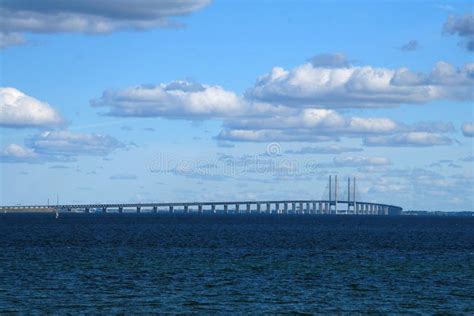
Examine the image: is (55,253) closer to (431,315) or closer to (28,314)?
(28,314)

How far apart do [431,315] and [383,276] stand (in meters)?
19.0

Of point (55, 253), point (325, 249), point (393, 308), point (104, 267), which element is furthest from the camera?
point (325, 249)

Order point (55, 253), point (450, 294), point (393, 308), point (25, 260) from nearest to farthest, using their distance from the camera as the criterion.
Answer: point (393, 308), point (450, 294), point (25, 260), point (55, 253)

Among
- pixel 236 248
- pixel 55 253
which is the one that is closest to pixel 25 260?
pixel 55 253

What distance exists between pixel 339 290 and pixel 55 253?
4075 centimetres

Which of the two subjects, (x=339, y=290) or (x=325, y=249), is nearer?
(x=339, y=290)

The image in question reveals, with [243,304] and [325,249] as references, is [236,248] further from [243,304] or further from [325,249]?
[243,304]

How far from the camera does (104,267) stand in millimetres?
70562

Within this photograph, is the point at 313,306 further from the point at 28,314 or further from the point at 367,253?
the point at 367,253

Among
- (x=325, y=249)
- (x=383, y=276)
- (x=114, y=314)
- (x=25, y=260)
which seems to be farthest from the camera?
(x=325, y=249)

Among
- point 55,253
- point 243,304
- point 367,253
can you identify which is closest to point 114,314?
point 243,304

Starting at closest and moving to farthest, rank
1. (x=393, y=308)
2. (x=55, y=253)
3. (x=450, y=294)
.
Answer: (x=393, y=308), (x=450, y=294), (x=55, y=253)

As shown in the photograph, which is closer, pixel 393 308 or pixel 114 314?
pixel 114 314

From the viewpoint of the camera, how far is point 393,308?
4797 cm
